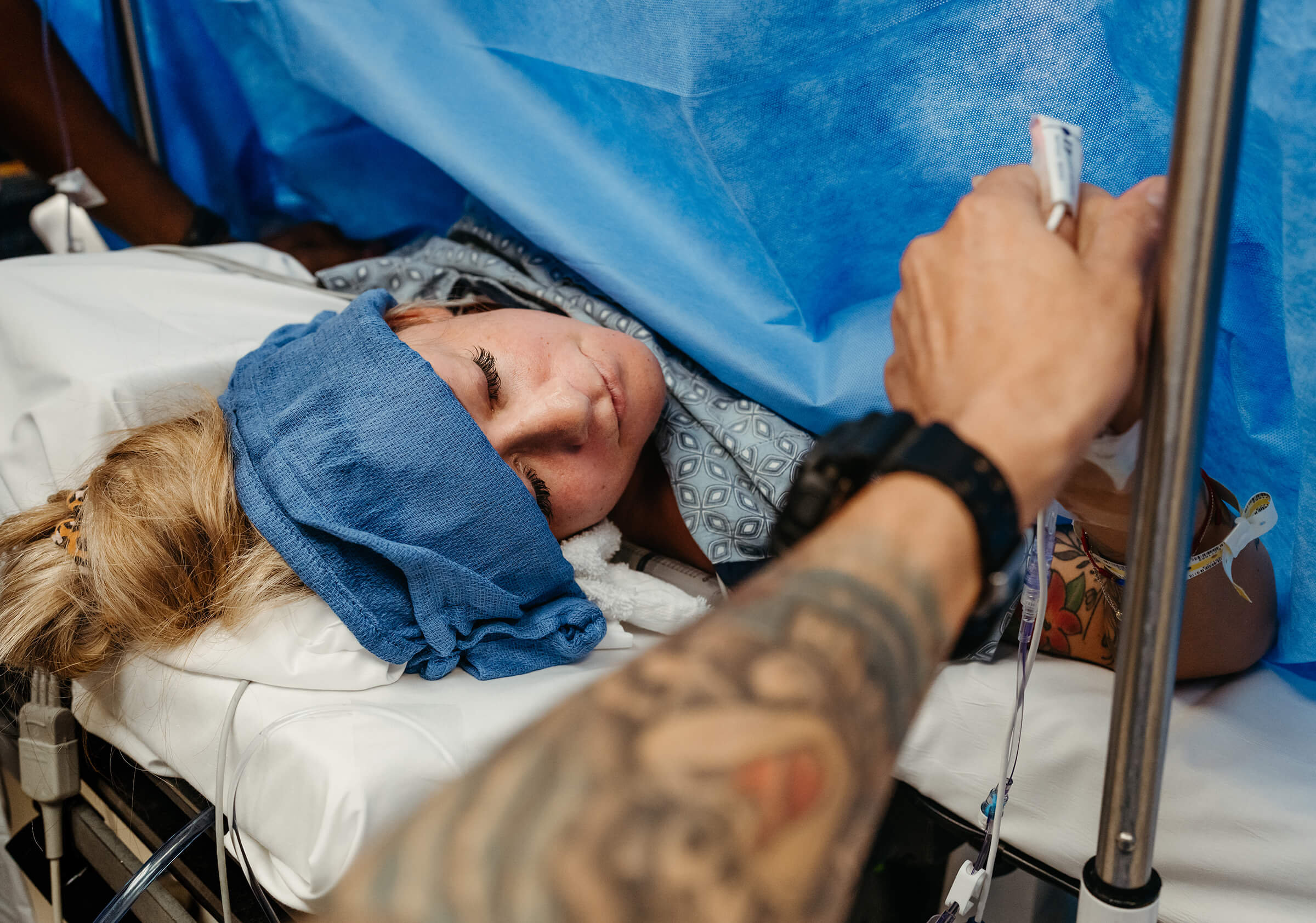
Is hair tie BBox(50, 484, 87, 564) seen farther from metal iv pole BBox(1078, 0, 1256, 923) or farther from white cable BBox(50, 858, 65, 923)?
metal iv pole BBox(1078, 0, 1256, 923)

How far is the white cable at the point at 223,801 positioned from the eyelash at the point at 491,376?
0.35 m

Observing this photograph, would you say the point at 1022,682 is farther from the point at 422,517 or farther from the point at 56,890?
the point at 56,890

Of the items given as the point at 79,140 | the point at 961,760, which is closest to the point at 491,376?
the point at 961,760

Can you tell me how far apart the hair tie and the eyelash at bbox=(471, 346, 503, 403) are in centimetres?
39

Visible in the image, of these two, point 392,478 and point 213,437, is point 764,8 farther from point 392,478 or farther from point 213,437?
point 213,437

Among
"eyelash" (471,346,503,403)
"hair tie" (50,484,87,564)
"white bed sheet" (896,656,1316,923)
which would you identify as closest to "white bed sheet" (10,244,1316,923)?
"white bed sheet" (896,656,1316,923)

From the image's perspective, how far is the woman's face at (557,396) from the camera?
0.89m

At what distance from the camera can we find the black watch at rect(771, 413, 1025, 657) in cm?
36

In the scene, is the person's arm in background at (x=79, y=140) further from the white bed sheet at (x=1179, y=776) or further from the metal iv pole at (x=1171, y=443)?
the metal iv pole at (x=1171, y=443)

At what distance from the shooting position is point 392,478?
821 mm

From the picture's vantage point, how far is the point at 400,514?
32.8 inches

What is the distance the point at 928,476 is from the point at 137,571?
2.44 ft

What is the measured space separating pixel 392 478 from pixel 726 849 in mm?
615

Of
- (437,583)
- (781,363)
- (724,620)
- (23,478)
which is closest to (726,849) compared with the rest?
(724,620)
